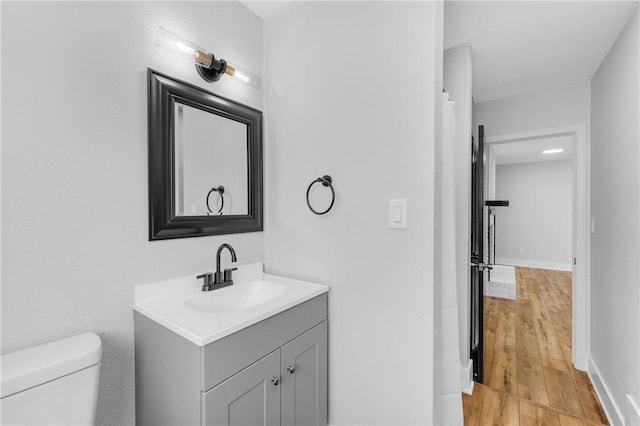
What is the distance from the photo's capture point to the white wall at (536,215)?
6289 mm

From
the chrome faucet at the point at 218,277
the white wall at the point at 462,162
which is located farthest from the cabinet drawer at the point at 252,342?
the white wall at the point at 462,162

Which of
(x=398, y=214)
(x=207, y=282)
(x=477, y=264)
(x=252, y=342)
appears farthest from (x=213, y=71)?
(x=477, y=264)

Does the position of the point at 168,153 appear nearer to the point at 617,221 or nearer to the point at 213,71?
the point at 213,71

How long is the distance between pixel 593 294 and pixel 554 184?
5.10 meters

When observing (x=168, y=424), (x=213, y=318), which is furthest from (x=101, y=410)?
(x=213, y=318)

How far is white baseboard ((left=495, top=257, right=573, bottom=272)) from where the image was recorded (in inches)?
248

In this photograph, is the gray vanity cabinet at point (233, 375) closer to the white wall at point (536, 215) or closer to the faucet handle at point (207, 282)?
the faucet handle at point (207, 282)

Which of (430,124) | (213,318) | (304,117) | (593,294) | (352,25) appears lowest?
(593,294)

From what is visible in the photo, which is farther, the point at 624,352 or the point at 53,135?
the point at 624,352

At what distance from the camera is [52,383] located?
847 mm

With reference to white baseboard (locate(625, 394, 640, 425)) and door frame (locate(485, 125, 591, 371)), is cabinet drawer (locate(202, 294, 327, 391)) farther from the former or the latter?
door frame (locate(485, 125, 591, 371))

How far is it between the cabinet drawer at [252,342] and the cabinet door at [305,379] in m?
0.06

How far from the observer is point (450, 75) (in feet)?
6.89

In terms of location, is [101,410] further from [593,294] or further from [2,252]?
[593,294]
